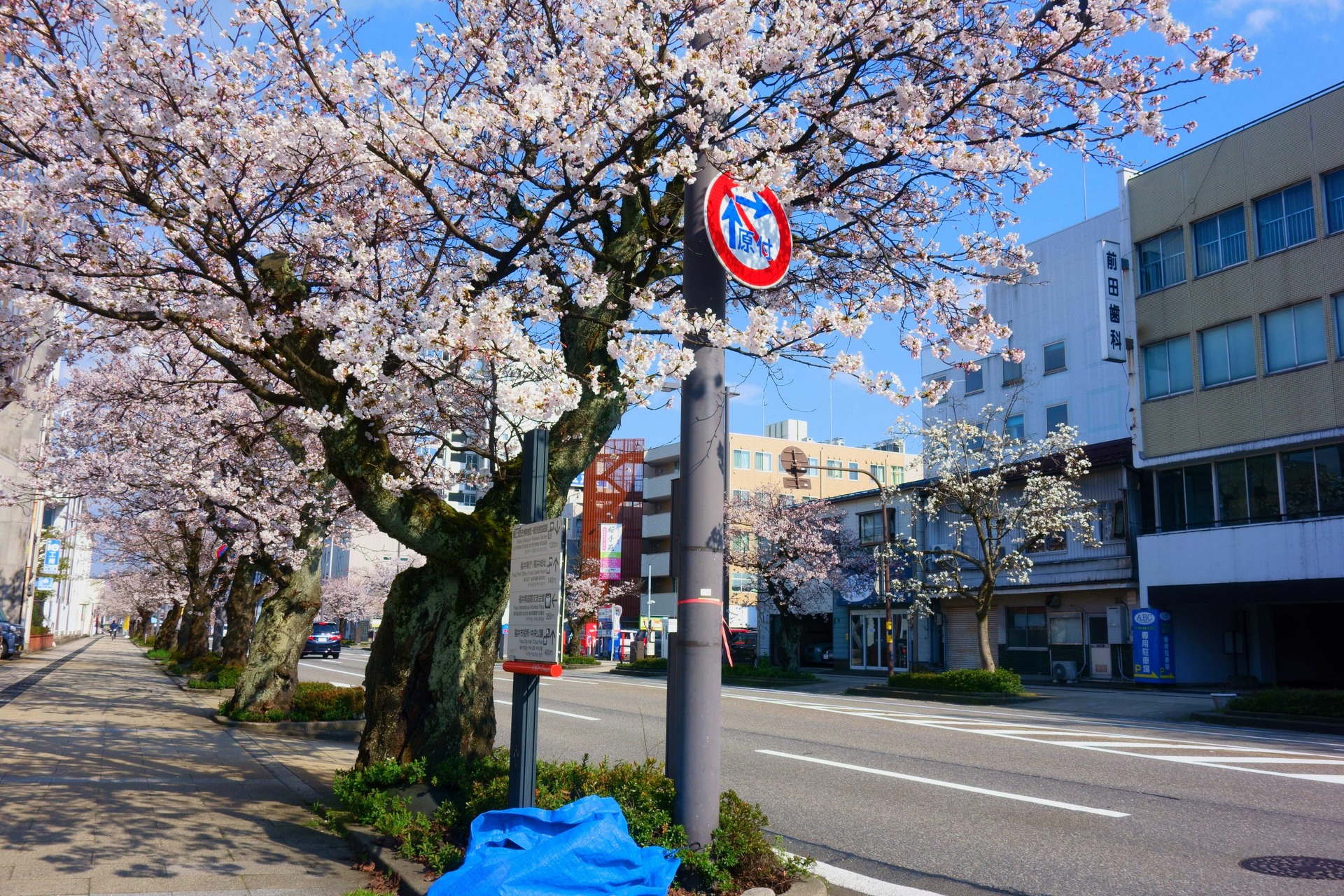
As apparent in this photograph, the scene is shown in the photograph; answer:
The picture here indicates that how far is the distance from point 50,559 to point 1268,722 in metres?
57.0

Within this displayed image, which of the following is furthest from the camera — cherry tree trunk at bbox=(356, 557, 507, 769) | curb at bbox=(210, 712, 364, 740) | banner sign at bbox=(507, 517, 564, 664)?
curb at bbox=(210, 712, 364, 740)

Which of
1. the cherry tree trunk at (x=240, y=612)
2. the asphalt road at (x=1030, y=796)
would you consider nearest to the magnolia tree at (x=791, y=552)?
the cherry tree trunk at (x=240, y=612)

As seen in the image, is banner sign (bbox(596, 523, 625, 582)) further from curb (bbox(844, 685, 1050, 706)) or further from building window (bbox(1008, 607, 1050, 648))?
curb (bbox(844, 685, 1050, 706))

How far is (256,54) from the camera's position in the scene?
7.79m

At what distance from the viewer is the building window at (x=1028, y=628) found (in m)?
34.6

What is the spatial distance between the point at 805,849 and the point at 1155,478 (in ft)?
87.9

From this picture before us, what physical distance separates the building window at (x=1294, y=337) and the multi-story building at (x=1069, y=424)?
4.41 meters

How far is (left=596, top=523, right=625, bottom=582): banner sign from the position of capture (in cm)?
6072

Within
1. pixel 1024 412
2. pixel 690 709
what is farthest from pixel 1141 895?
pixel 1024 412

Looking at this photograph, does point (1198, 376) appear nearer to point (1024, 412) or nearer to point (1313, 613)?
point (1313, 613)

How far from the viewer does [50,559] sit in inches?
2063

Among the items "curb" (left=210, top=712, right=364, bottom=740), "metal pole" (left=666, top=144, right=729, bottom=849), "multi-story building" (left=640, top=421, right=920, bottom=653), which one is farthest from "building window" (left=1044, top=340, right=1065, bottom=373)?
"metal pole" (left=666, top=144, right=729, bottom=849)

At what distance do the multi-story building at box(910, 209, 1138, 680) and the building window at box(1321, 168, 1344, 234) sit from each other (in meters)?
6.41

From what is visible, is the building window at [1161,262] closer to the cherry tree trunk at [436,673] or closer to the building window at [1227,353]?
the building window at [1227,353]
